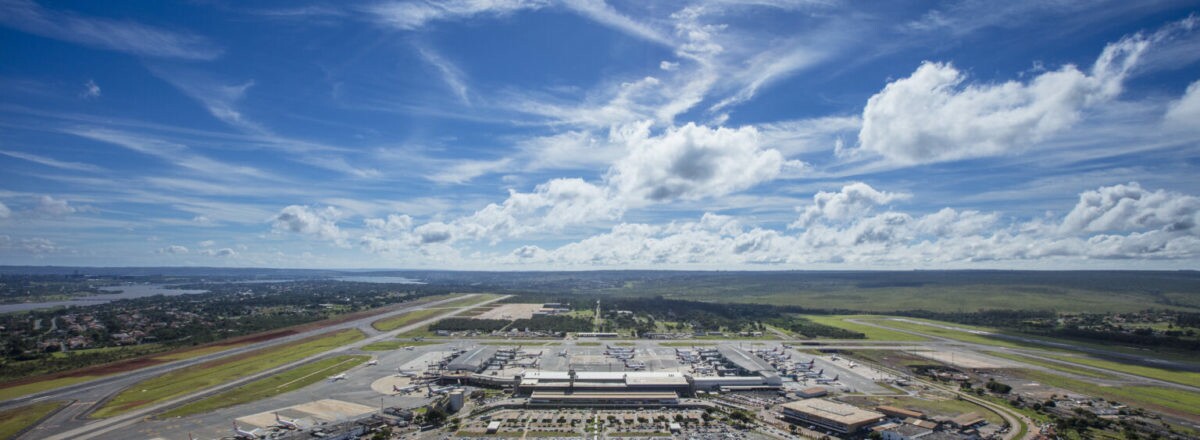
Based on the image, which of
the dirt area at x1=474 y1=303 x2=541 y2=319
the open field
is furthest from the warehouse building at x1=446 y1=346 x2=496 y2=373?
the dirt area at x1=474 y1=303 x2=541 y2=319

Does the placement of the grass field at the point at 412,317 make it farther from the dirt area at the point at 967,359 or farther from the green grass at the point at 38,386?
the dirt area at the point at 967,359

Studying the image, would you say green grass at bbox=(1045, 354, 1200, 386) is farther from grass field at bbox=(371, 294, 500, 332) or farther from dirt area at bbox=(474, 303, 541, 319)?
grass field at bbox=(371, 294, 500, 332)

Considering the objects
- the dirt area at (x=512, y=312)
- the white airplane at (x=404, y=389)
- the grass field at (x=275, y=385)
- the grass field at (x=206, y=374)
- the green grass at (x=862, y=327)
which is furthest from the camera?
the dirt area at (x=512, y=312)

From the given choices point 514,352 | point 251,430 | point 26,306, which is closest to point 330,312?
point 514,352

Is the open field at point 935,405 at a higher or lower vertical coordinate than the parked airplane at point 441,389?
lower

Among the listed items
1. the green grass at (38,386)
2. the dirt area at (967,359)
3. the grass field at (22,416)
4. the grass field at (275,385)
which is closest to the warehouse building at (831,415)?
the dirt area at (967,359)

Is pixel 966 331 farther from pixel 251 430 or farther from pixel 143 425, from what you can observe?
pixel 143 425

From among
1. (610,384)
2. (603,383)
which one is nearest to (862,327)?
(610,384)
